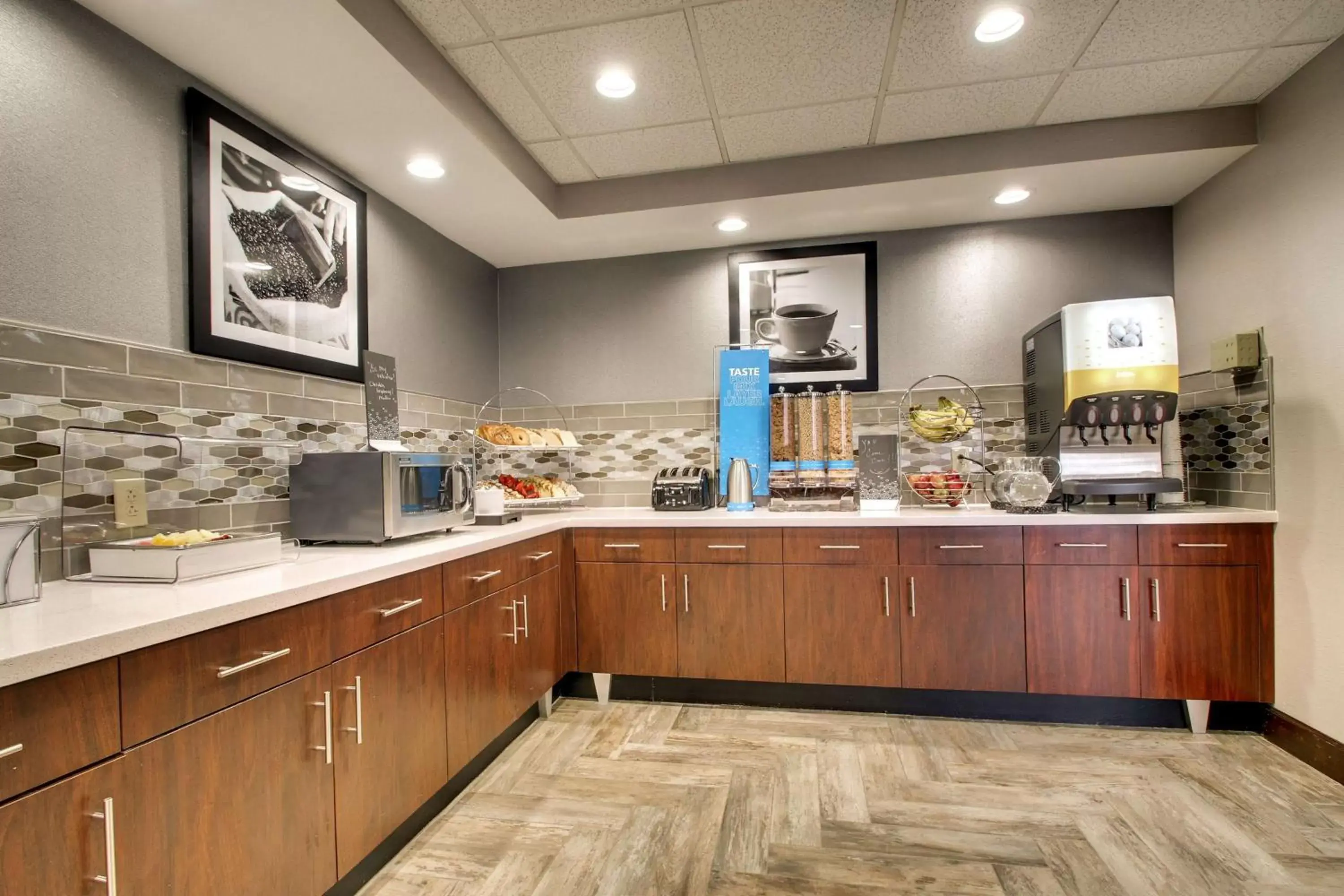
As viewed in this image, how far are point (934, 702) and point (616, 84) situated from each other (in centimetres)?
284

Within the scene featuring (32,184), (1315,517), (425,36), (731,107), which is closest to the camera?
(32,184)

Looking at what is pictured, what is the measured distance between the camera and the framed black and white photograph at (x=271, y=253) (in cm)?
195

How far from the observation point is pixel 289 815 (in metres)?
1.40

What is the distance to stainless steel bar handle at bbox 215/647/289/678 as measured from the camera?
4.10 ft

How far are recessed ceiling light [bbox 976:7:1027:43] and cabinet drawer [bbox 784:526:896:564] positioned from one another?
184 centimetres

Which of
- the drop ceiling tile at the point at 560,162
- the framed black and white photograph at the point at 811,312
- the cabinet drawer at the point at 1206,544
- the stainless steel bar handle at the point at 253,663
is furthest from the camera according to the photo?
the framed black and white photograph at the point at 811,312

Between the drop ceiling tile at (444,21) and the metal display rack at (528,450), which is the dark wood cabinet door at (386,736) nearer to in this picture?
the metal display rack at (528,450)

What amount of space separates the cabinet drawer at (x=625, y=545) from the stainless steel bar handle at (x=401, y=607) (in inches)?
45.7

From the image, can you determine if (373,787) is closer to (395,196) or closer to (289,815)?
(289,815)

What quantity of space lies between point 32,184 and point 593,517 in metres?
2.14

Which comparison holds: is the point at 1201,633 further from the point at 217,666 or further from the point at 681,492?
the point at 217,666

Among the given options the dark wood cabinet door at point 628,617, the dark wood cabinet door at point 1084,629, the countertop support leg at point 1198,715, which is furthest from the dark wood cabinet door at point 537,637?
the countertop support leg at point 1198,715

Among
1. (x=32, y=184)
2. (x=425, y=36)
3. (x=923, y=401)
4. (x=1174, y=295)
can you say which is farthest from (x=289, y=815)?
(x=1174, y=295)

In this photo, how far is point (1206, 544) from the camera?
8.26 feet
